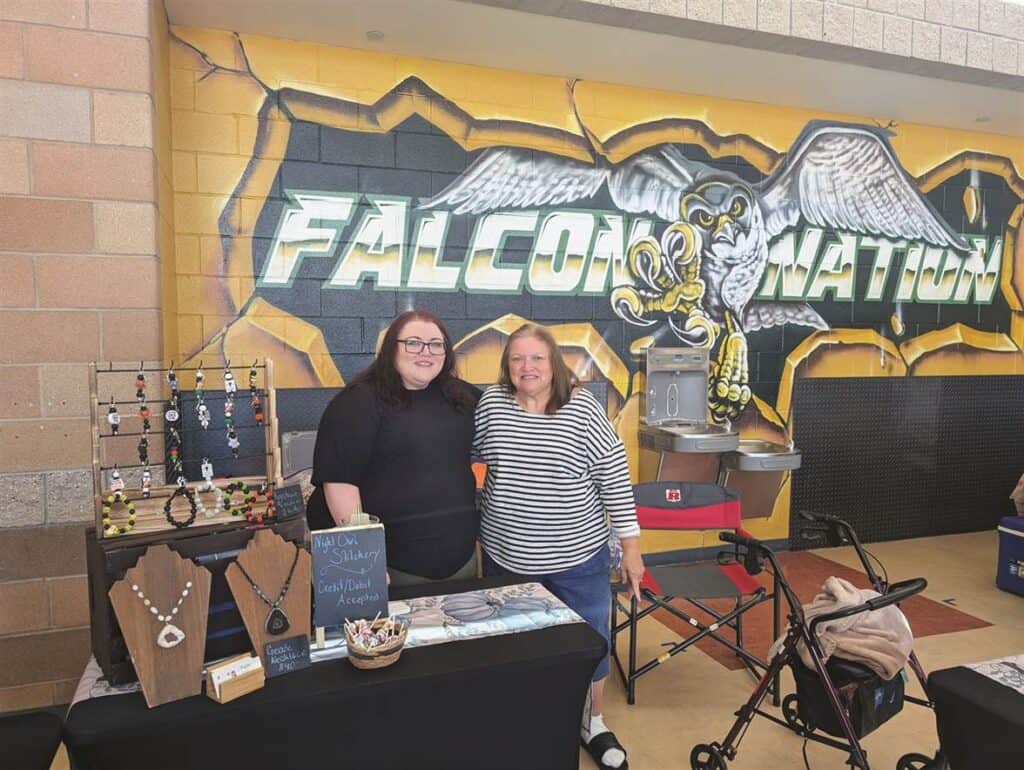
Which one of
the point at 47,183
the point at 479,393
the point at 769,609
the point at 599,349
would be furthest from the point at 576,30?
the point at 769,609

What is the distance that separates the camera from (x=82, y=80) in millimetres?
2617

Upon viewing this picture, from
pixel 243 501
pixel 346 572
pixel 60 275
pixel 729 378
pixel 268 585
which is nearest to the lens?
pixel 268 585

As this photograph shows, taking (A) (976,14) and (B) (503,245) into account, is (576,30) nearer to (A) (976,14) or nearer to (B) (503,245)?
(B) (503,245)

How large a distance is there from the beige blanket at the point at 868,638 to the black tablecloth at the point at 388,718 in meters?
0.84

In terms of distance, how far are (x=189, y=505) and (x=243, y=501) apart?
0.43 feet

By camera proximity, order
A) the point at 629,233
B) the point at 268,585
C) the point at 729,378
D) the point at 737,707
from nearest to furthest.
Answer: the point at 268,585 < the point at 737,707 < the point at 629,233 < the point at 729,378

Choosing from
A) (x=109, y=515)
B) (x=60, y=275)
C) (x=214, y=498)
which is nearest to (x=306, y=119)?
(x=60, y=275)

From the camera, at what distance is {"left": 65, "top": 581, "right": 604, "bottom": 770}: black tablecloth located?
1.34 m

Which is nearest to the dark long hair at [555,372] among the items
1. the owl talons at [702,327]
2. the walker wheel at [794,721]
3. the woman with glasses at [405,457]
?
the woman with glasses at [405,457]

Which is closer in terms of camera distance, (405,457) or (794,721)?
(405,457)

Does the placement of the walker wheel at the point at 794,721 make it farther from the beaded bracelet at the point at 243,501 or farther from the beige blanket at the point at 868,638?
the beaded bracelet at the point at 243,501

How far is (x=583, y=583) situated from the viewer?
222cm

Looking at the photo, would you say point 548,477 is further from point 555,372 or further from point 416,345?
point 416,345

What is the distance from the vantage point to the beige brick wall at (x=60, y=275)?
8.46ft
